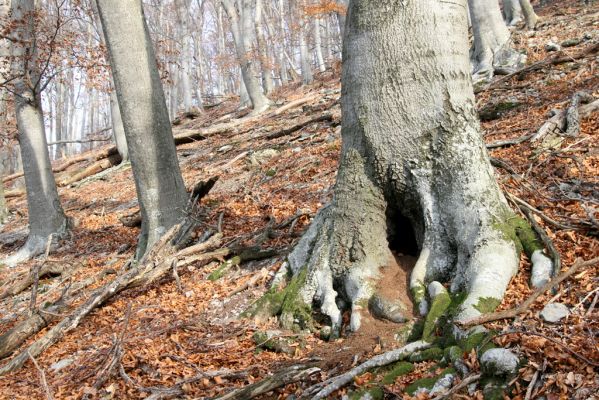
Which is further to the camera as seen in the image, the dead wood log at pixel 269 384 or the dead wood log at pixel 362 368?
the dead wood log at pixel 269 384

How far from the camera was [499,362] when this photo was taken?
2225 mm

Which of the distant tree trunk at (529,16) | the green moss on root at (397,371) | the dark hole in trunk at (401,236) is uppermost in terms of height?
the distant tree trunk at (529,16)

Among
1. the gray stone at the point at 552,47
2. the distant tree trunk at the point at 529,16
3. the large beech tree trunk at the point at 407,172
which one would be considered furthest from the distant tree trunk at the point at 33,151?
the distant tree trunk at the point at 529,16

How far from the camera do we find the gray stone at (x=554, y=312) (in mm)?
2470

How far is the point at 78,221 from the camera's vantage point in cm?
1000

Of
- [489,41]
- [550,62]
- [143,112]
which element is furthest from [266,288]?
[489,41]

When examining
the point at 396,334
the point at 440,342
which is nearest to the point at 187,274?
the point at 396,334

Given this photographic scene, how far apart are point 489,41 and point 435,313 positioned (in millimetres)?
9151

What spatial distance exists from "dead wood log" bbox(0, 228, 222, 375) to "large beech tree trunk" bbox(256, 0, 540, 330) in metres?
2.11

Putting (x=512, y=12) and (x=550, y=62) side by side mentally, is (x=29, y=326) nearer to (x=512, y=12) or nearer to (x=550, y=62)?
(x=550, y=62)

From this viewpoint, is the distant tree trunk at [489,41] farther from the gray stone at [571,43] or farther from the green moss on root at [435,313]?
the green moss on root at [435,313]

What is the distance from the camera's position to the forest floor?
8.22ft

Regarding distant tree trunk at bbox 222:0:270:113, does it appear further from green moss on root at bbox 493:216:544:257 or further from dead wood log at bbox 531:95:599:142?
green moss on root at bbox 493:216:544:257

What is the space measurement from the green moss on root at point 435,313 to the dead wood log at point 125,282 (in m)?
3.40
